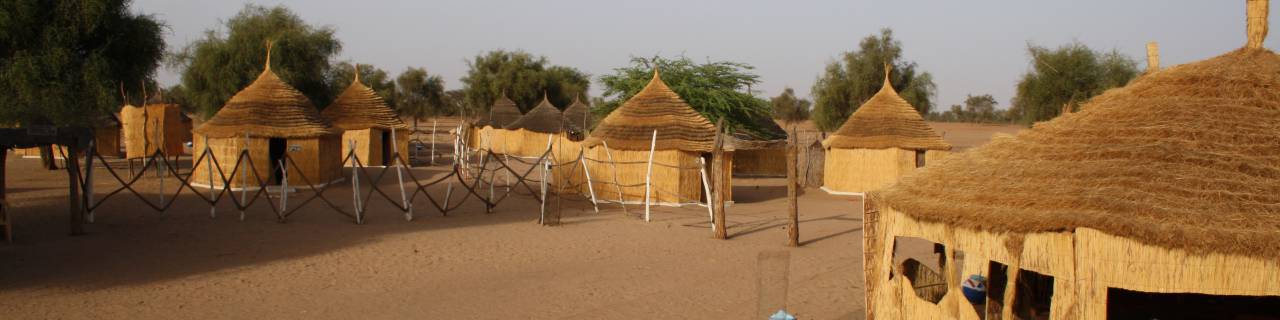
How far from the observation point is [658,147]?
55.8 feet

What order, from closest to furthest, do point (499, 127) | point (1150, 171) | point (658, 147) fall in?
point (1150, 171) → point (658, 147) → point (499, 127)

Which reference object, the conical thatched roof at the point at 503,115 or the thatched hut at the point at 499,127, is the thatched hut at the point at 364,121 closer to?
the thatched hut at the point at 499,127

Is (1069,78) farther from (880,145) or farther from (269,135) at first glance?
(269,135)

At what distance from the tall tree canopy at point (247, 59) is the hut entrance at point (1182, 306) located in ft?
90.0

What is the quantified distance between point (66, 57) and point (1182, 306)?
68.0 ft

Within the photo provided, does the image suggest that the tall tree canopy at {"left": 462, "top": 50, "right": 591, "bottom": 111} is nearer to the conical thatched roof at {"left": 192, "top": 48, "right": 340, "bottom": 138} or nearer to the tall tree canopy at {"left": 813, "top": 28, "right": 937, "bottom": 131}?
the tall tree canopy at {"left": 813, "top": 28, "right": 937, "bottom": 131}

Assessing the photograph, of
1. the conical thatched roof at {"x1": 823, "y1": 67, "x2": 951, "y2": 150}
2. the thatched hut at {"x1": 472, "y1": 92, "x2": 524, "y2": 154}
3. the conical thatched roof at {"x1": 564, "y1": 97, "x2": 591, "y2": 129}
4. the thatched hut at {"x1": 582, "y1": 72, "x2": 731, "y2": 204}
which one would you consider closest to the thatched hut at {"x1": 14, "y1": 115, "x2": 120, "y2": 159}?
the thatched hut at {"x1": 472, "y1": 92, "x2": 524, "y2": 154}

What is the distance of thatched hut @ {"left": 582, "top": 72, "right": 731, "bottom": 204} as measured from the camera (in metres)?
17.0

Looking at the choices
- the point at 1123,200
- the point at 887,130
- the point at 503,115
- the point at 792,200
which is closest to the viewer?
the point at 1123,200

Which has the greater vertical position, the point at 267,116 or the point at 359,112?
the point at 359,112

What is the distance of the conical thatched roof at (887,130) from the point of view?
19453 mm

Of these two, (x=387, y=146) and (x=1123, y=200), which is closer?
(x=1123, y=200)

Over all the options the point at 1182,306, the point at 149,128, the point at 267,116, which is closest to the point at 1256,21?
the point at 1182,306

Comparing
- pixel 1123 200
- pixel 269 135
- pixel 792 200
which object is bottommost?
pixel 792 200
